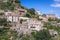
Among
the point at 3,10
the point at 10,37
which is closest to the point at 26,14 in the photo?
the point at 3,10

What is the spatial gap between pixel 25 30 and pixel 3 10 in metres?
6.85

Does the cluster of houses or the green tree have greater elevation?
the cluster of houses

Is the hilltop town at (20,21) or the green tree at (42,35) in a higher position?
the hilltop town at (20,21)

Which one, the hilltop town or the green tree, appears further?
the hilltop town

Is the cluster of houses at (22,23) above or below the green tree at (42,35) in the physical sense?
above

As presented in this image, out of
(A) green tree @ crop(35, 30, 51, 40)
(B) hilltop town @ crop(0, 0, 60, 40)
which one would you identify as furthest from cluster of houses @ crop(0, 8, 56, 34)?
(A) green tree @ crop(35, 30, 51, 40)

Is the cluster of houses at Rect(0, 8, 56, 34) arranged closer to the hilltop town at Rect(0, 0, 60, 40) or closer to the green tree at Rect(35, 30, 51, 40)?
the hilltop town at Rect(0, 0, 60, 40)

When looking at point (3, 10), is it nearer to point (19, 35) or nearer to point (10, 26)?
point (10, 26)

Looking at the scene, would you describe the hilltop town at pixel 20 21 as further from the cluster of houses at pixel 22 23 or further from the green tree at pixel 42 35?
the green tree at pixel 42 35

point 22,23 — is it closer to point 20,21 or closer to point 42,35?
point 20,21

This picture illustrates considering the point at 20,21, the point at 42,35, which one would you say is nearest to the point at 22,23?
the point at 20,21

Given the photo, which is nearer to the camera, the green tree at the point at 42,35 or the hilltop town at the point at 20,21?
the green tree at the point at 42,35

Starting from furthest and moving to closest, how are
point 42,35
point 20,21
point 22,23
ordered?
point 20,21 < point 22,23 < point 42,35

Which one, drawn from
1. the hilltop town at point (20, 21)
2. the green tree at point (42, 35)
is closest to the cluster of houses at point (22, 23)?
the hilltop town at point (20, 21)
